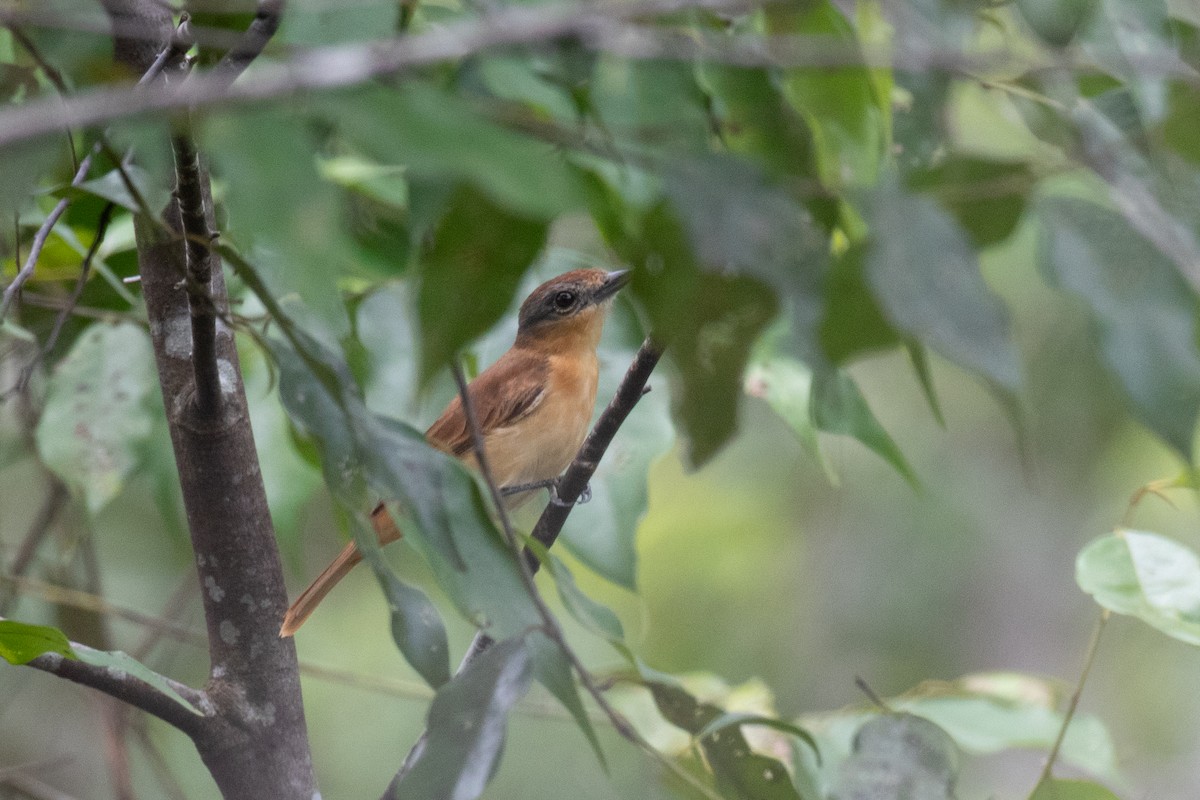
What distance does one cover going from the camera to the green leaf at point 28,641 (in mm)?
1606

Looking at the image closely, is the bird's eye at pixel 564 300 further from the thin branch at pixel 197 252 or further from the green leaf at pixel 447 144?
the green leaf at pixel 447 144

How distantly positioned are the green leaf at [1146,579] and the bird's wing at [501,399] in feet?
6.82

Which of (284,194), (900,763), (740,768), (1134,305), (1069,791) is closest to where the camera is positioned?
(284,194)

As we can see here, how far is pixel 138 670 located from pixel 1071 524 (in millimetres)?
9972

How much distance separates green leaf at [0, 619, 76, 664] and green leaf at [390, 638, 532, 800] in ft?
1.97

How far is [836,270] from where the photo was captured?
3.36ft

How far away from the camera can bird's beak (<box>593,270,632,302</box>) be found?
3763 millimetres

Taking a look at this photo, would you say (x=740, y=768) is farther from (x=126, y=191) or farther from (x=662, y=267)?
(x=126, y=191)

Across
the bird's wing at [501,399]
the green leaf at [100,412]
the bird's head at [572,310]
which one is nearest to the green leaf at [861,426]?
the green leaf at [100,412]

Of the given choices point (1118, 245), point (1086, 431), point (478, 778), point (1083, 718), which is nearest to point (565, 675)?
point (478, 778)

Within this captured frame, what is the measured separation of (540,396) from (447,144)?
3052 mm

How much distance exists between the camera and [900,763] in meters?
1.75

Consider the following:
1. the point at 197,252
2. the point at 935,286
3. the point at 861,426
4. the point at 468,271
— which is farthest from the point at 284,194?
the point at 861,426

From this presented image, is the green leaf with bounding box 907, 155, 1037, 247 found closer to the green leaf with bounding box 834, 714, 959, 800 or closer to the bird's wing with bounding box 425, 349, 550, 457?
the green leaf with bounding box 834, 714, 959, 800
